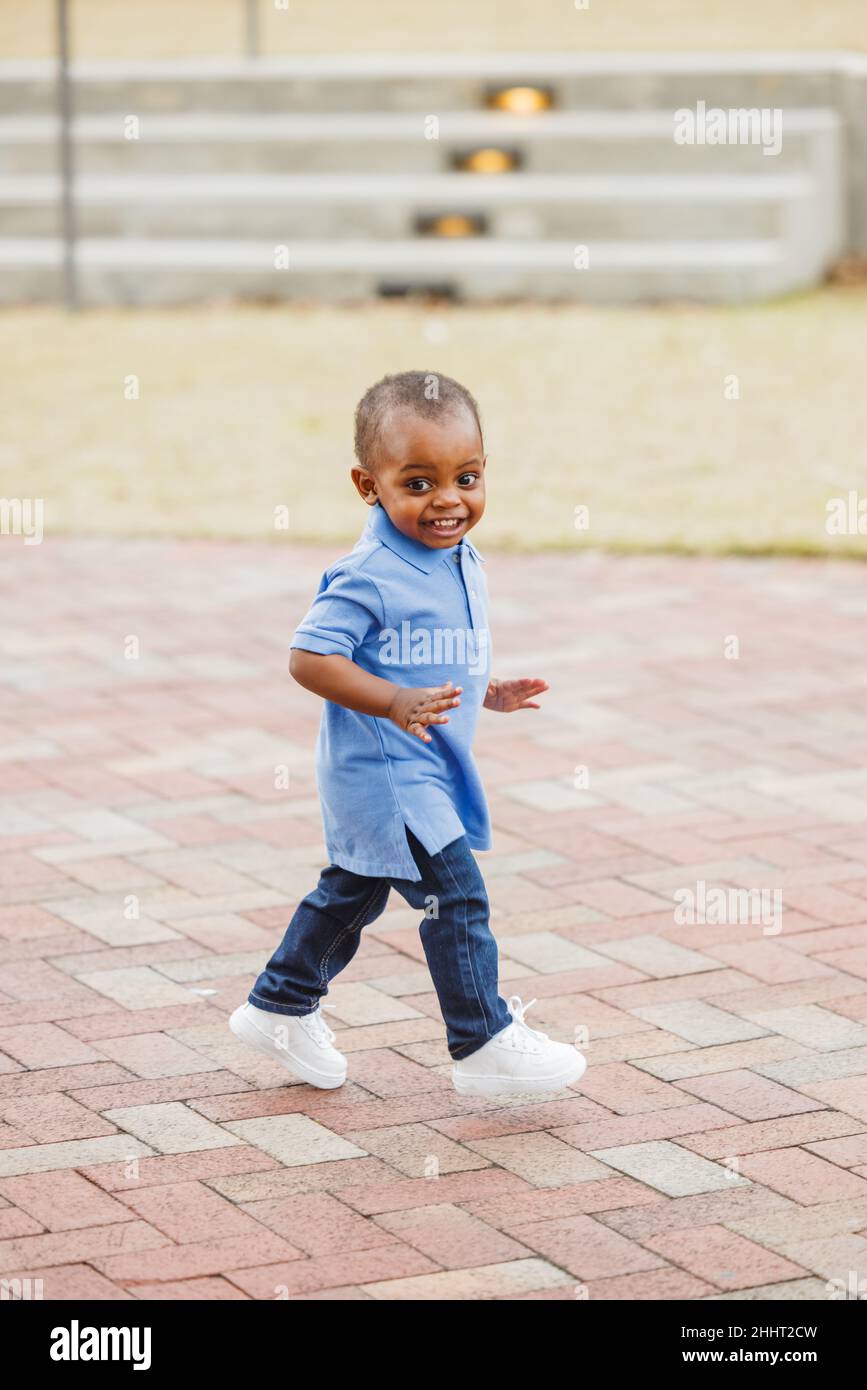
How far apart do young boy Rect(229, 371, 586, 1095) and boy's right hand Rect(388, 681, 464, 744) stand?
2 centimetres

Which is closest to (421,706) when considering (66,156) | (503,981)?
(503,981)

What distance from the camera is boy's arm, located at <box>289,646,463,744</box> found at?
330 centimetres

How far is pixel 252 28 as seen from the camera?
15445 mm

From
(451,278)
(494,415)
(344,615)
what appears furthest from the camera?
(451,278)

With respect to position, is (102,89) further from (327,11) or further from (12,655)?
(12,655)

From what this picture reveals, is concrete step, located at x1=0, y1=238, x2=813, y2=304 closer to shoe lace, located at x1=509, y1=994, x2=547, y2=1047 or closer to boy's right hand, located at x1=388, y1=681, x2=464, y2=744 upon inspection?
shoe lace, located at x1=509, y1=994, x2=547, y2=1047

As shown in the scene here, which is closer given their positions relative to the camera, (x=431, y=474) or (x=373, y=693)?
(x=373, y=693)

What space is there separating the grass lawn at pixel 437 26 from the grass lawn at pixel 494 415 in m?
4.50

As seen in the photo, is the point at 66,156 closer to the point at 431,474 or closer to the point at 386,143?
the point at 386,143

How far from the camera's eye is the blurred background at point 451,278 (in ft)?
31.0

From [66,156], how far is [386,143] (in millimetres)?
2264

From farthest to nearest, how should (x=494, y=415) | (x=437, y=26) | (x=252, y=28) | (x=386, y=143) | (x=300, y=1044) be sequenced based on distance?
1. (x=437, y=26)
2. (x=252, y=28)
3. (x=386, y=143)
4. (x=494, y=415)
5. (x=300, y=1044)
